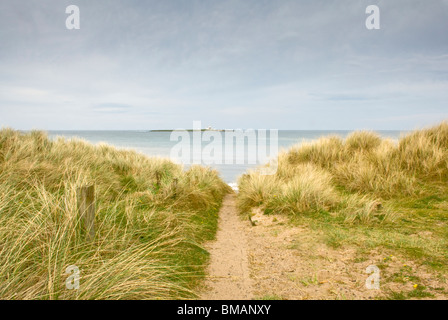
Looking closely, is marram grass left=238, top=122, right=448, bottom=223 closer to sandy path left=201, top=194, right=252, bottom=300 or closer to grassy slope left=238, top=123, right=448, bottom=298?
grassy slope left=238, top=123, right=448, bottom=298

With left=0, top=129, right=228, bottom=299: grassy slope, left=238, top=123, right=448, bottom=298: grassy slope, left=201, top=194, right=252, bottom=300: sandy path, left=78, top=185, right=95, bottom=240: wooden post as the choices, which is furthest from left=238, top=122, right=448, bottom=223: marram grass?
left=78, top=185, right=95, bottom=240: wooden post

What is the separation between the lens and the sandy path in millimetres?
3184

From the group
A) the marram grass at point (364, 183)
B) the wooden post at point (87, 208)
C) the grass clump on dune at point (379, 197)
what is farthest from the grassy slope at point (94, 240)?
the grass clump on dune at point (379, 197)

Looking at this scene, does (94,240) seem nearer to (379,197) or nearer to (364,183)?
(379,197)

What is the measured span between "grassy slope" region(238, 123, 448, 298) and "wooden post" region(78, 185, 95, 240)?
360 centimetres

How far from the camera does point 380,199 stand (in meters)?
6.22

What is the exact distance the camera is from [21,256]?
2.83m

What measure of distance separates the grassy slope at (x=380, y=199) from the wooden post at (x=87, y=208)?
11.8 ft

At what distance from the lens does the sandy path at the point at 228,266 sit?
318 cm

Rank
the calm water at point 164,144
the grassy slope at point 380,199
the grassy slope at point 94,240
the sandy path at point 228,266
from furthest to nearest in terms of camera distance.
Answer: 1. the calm water at point 164,144
2. the grassy slope at point 380,199
3. the sandy path at point 228,266
4. the grassy slope at point 94,240

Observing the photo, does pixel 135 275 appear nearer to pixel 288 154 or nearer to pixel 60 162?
pixel 60 162

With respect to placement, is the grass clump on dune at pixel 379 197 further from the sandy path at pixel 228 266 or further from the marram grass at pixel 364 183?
the sandy path at pixel 228 266

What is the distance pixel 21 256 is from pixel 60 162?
4788 mm

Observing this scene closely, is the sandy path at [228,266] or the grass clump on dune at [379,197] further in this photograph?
the grass clump on dune at [379,197]
